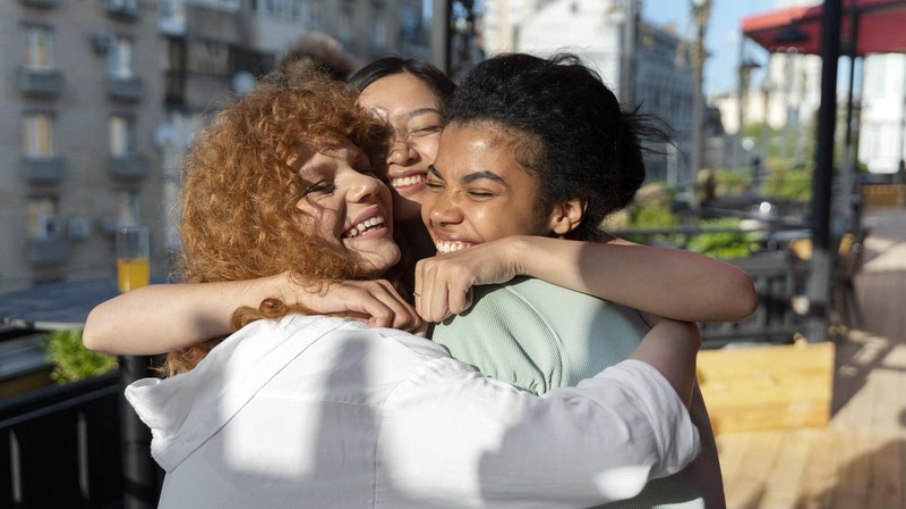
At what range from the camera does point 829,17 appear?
455 cm

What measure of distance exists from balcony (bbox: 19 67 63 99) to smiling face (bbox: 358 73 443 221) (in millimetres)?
26480

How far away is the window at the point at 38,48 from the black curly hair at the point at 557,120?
27915mm

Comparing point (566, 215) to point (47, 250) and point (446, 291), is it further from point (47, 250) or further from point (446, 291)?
point (47, 250)

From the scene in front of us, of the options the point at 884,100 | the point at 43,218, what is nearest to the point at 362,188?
the point at 43,218

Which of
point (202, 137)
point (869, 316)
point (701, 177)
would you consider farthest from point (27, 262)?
point (202, 137)

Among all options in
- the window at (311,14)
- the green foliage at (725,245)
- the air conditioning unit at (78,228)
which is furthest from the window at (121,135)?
the green foliage at (725,245)

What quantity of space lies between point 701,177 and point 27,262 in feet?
67.7

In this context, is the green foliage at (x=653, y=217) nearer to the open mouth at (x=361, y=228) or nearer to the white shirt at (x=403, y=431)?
the open mouth at (x=361, y=228)

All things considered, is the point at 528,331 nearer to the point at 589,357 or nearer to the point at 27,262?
the point at 589,357

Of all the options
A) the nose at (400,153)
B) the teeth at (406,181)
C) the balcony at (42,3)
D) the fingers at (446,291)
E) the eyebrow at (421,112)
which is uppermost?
the balcony at (42,3)

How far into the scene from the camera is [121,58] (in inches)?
1175

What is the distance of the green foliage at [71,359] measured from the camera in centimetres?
675

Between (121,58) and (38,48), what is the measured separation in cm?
398

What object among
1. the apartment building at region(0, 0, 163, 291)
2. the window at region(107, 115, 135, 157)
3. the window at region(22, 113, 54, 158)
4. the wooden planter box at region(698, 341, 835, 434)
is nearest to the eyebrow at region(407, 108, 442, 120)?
the wooden planter box at region(698, 341, 835, 434)
